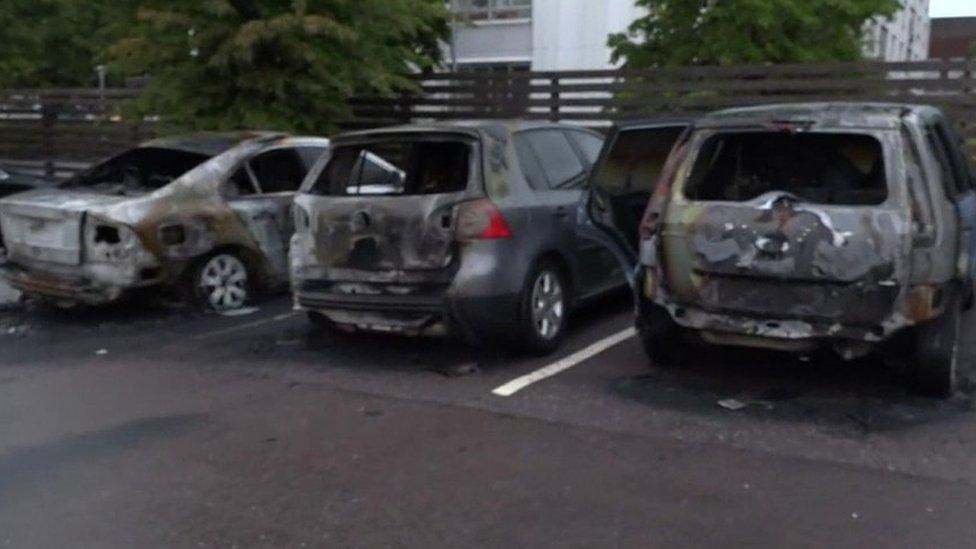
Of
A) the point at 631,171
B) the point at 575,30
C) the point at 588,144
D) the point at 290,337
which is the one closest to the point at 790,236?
the point at 631,171

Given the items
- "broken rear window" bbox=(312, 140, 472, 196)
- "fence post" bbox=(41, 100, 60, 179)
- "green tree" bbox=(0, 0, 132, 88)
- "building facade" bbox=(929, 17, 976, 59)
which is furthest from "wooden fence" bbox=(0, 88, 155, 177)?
"building facade" bbox=(929, 17, 976, 59)

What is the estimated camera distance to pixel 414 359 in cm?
816

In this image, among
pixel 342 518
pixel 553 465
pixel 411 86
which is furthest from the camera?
pixel 411 86

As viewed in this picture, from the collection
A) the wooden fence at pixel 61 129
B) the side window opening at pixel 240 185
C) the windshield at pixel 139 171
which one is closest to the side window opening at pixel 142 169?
the windshield at pixel 139 171

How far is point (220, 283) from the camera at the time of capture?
980 cm

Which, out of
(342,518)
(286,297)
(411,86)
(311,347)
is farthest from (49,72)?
(342,518)

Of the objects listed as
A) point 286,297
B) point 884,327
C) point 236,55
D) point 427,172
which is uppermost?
point 236,55

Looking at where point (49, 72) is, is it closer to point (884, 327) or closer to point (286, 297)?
point (286, 297)

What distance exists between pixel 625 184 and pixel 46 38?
43.2 ft

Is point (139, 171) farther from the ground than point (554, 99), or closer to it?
closer to it

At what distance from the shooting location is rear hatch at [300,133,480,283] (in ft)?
24.7

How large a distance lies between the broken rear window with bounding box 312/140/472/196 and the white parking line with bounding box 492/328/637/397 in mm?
1423

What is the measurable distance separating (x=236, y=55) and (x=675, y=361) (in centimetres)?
693

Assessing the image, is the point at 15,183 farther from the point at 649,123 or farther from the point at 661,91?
the point at 649,123
